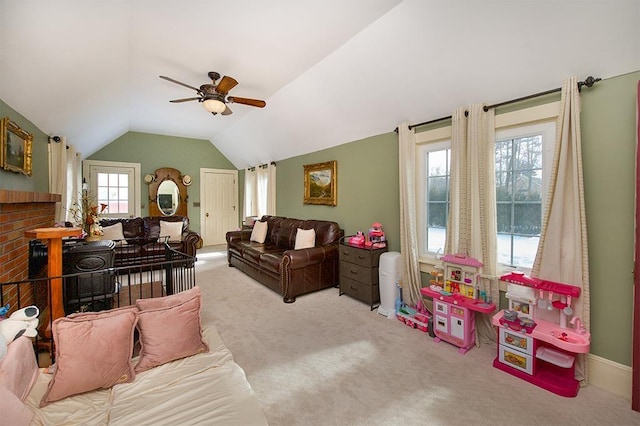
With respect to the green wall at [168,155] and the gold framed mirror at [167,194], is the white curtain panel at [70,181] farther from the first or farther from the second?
the gold framed mirror at [167,194]

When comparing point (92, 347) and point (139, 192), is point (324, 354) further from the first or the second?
point (139, 192)

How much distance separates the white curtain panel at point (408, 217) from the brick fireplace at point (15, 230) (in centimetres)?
370

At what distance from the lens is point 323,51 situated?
9.91ft

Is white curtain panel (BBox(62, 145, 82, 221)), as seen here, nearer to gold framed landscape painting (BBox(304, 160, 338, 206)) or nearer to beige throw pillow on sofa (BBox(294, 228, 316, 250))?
beige throw pillow on sofa (BBox(294, 228, 316, 250))

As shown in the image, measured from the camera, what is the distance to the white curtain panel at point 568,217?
2.06 m

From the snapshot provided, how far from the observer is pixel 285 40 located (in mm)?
2789

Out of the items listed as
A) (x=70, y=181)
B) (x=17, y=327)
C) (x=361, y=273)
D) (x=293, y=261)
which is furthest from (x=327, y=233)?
(x=70, y=181)

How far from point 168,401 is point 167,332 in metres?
0.46

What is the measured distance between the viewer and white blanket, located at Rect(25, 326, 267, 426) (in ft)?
4.16

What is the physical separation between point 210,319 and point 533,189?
367cm

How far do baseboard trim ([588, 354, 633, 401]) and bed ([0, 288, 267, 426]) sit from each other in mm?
2527

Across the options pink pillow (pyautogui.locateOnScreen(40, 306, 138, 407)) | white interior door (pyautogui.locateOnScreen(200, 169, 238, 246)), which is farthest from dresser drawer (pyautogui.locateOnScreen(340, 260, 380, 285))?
white interior door (pyautogui.locateOnScreen(200, 169, 238, 246))

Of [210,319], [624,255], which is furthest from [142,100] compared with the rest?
[624,255]

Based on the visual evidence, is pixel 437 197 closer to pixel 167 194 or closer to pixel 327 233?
pixel 327 233
